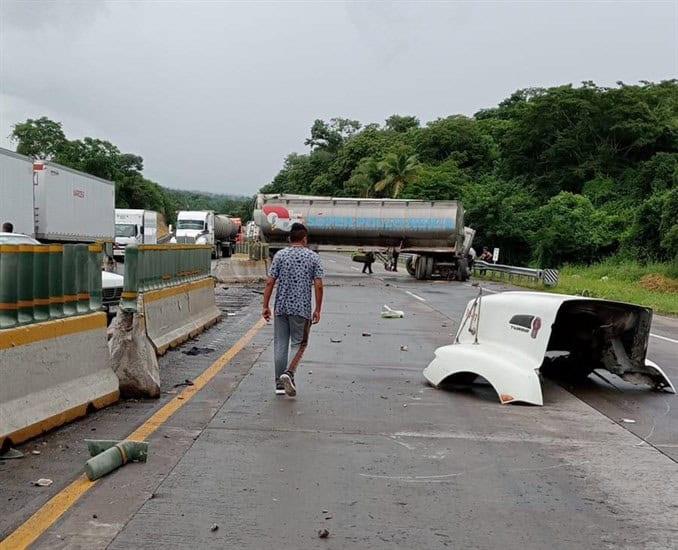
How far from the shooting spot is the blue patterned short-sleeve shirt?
8.30 metres

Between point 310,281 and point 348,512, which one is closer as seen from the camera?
point 348,512

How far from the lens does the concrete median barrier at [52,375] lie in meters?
5.85

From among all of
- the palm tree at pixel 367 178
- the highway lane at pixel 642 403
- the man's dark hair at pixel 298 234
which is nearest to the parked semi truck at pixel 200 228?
the palm tree at pixel 367 178

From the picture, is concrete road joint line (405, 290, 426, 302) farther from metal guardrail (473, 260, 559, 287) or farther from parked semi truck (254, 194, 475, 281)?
parked semi truck (254, 194, 475, 281)

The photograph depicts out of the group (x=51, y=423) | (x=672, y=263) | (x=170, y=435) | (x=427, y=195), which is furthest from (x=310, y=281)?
(x=427, y=195)

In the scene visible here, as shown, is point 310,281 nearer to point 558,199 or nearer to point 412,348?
point 412,348

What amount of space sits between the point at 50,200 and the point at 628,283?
75.7 ft

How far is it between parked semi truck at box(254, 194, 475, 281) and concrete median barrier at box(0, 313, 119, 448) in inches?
1134

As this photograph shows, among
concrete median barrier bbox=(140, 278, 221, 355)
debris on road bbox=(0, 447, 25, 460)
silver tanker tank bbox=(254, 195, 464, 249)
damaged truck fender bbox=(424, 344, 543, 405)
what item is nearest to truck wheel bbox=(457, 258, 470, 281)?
silver tanker tank bbox=(254, 195, 464, 249)

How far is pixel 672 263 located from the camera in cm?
3422

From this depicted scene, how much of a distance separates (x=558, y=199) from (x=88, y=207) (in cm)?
2789

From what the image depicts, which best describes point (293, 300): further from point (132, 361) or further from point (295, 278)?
point (132, 361)

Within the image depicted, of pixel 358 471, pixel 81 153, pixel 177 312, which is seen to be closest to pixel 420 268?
pixel 177 312

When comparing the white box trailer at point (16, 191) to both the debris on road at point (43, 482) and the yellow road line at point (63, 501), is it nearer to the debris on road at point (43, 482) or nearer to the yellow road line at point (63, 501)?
the yellow road line at point (63, 501)
